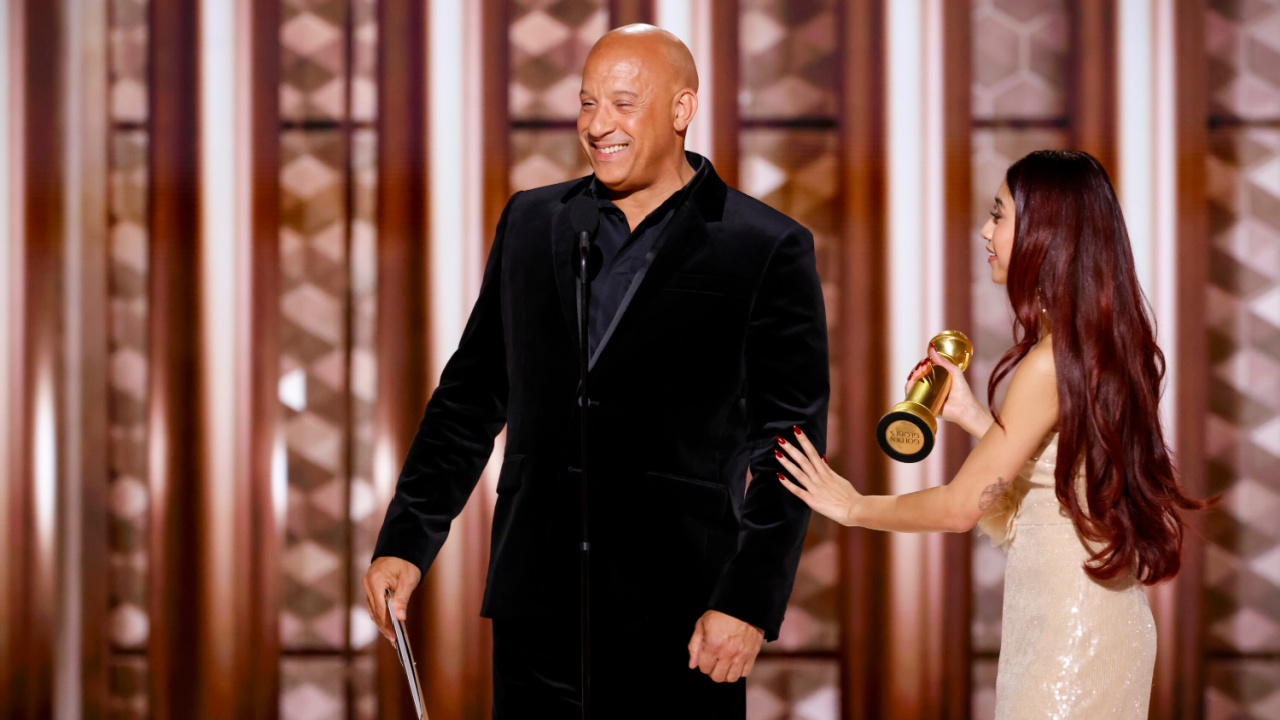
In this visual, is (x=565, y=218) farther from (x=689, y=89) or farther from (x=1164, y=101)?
(x=1164, y=101)

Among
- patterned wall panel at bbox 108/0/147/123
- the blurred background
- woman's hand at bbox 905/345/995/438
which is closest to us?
woman's hand at bbox 905/345/995/438

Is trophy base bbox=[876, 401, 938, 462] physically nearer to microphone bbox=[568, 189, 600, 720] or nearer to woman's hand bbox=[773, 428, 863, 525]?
woman's hand bbox=[773, 428, 863, 525]

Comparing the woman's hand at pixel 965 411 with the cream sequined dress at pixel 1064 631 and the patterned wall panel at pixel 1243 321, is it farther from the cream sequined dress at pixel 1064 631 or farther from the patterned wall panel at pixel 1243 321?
the patterned wall panel at pixel 1243 321

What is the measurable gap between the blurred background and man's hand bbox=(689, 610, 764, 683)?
112 centimetres

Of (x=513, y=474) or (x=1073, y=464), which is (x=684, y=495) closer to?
(x=513, y=474)

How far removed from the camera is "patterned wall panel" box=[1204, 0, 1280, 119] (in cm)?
238

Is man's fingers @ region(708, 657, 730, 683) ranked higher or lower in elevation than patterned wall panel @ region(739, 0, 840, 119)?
lower

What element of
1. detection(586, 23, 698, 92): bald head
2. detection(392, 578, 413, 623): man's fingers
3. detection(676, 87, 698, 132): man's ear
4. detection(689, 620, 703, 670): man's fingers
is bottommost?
detection(689, 620, 703, 670): man's fingers

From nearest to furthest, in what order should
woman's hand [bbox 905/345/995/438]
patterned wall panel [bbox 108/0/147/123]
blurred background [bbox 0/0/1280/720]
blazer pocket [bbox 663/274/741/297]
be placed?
1. blazer pocket [bbox 663/274/741/297]
2. woman's hand [bbox 905/345/995/438]
3. blurred background [bbox 0/0/1280/720]
4. patterned wall panel [bbox 108/0/147/123]

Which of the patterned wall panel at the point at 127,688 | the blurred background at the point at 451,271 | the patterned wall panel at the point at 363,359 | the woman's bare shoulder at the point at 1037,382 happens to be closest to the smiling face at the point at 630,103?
the woman's bare shoulder at the point at 1037,382

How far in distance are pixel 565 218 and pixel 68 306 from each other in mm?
1736

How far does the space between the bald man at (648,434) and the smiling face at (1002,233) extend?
0.87 feet

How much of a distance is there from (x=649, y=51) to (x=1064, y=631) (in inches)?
41.0

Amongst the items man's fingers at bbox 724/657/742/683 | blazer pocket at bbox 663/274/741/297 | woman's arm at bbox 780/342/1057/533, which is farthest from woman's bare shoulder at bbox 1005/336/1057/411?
man's fingers at bbox 724/657/742/683
